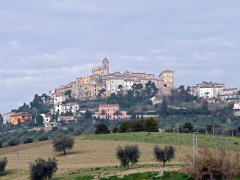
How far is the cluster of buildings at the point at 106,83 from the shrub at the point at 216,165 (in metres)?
128

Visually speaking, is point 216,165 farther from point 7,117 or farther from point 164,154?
point 7,117

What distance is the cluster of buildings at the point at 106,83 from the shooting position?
154250 mm

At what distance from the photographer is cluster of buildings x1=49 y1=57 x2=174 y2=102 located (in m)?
154

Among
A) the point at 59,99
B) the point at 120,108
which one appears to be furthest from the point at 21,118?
the point at 120,108

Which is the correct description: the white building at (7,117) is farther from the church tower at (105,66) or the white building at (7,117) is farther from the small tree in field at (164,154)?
the small tree in field at (164,154)

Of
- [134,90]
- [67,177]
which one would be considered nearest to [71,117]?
[134,90]

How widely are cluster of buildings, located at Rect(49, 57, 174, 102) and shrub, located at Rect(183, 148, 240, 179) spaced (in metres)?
128

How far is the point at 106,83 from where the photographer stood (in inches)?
6107

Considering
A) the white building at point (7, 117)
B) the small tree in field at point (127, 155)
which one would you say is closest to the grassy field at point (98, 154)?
the small tree in field at point (127, 155)

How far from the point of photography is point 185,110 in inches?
4833

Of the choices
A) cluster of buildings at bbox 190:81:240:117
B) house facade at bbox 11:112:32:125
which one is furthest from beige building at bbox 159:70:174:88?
house facade at bbox 11:112:32:125

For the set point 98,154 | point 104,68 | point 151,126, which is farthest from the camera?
point 104,68

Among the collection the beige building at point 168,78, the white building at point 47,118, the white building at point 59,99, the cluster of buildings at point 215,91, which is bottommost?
the white building at point 47,118

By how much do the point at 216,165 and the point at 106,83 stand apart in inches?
5244
